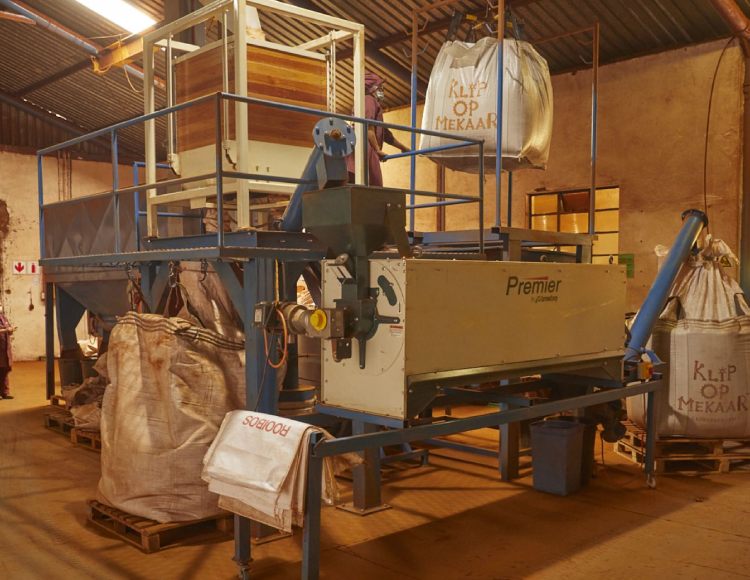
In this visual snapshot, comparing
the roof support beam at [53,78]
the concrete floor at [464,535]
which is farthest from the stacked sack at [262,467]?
the roof support beam at [53,78]

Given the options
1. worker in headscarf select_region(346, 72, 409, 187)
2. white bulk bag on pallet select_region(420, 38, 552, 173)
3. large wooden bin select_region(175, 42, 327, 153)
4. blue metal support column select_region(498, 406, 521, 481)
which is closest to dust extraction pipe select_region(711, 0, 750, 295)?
white bulk bag on pallet select_region(420, 38, 552, 173)

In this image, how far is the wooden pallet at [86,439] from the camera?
24.5 ft

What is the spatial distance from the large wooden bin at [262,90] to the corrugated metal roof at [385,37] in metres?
2.00

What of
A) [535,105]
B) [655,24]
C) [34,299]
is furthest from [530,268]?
[34,299]

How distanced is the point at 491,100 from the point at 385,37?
5463mm

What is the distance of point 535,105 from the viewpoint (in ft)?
19.0

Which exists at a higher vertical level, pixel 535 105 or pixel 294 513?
pixel 535 105

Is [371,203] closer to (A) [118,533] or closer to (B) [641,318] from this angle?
(A) [118,533]

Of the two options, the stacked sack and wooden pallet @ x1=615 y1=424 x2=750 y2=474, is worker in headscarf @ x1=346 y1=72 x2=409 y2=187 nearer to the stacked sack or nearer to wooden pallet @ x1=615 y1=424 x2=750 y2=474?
wooden pallet @ x1=615 y1=424 x2=750 y2=474

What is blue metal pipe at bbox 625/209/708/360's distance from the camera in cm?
643

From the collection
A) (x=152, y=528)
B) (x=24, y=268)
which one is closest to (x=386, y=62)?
(x=152, y=528)

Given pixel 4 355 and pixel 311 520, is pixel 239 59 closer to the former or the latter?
pixel 311 520

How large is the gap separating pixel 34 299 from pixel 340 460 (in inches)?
477

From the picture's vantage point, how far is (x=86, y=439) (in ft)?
25.5
